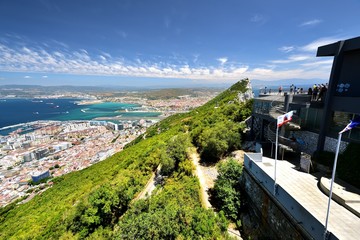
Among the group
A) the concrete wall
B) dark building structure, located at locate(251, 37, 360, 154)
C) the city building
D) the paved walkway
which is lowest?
the city building

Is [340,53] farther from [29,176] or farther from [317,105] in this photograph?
[29,176]

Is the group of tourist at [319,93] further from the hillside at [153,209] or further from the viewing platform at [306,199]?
the hillside at [153,209]

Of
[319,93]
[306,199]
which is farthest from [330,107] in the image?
[306,199]

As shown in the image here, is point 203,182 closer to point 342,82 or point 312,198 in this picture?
point 312,198

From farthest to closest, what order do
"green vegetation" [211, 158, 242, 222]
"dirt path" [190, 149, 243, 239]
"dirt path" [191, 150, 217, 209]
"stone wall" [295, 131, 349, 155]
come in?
"dirt path" [190, 149, 243, 239], "dirt path" [191, 150, 217, 209], "green vegetation" [211, 158, 242, 222], "stone wall" [295, 131, 349, 155]

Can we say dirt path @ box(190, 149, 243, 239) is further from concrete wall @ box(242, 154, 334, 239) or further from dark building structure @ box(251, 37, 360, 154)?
dark building structure @ box(251, 37, 360, 154)

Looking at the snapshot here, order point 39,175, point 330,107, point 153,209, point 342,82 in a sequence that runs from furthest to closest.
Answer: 1. point 39,175
2. point 153,209
3. point 330,107
4. point 342,82

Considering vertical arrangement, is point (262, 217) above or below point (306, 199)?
below

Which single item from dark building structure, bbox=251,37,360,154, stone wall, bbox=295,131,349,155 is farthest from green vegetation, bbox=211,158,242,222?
stone wall, bbox=295,131,349,155
